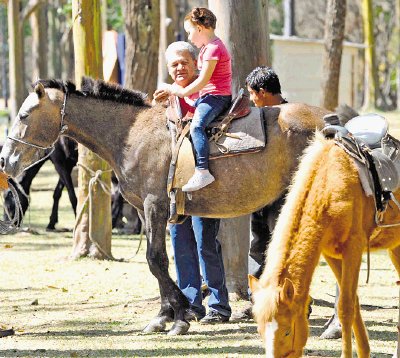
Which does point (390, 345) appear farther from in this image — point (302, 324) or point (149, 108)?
point (149, 108)

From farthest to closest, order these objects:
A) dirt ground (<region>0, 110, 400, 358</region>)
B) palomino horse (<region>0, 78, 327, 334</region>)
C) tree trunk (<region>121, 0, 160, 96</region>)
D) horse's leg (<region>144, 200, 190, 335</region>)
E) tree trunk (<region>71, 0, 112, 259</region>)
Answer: tree trunk (<region>121, 0, 160, 96</region>)
tree trunk (<region>71, 0, 112, 259</region>)
horse's leg (<region>144, 200, 190, 335</region>)
palomino horse (<region>0, 78, 327, 334</region>)
dirt ground (<region>0, 110, 400, 358</region>)

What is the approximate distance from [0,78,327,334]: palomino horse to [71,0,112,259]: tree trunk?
3444 millimetres

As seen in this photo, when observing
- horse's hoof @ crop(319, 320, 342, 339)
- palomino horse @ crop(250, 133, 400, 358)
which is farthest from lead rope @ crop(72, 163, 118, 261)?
palomino horse @ crop(250, 133, 400, 358)

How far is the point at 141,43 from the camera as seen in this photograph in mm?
16734

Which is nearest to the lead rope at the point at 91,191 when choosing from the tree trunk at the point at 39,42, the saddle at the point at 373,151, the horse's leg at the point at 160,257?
the horse's leg at the point at 160,257

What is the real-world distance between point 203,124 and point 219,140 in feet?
0.68

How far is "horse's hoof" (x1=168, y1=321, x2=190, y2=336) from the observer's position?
29.0 feet

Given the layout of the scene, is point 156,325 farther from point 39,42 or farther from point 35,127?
point 39,42

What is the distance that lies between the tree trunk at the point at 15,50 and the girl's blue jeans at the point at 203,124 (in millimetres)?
16889

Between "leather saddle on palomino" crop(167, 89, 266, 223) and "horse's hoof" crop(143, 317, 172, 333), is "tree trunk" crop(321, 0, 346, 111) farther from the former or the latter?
"horse's hoof" crop(143, 317, 172, 333)

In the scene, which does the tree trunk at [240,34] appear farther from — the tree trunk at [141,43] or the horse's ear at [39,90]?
the tree trunk at [141,43]

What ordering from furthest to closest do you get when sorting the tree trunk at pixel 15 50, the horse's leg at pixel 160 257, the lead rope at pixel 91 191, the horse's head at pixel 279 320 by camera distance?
1. the tree trunk at pixel 15 50
2. the lead rope at pixel 91 191
3. the horse's leg at pixel 160 257
4. the horse's head at pixel 279 320

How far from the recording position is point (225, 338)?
867 cm

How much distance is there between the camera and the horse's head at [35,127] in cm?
935
